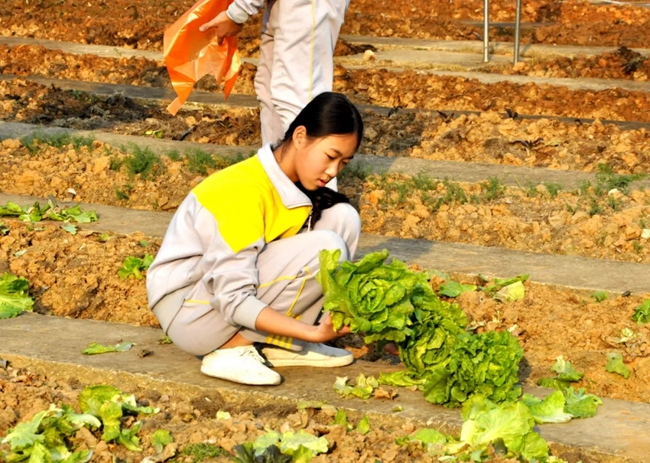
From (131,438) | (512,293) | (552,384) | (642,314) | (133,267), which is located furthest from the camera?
(133,267)

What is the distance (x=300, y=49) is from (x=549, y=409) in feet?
8.92

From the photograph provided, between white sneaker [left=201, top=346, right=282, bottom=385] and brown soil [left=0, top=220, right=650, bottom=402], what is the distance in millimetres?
787

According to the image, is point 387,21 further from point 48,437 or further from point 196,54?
point 48,437

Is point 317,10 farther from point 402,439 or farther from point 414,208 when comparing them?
point 402,439

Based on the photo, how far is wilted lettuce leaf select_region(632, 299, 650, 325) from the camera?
5.21 m

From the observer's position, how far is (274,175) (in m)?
4.44

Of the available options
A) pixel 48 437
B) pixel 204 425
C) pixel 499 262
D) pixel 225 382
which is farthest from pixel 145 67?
pixel 48 437

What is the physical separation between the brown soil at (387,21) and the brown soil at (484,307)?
6311mm

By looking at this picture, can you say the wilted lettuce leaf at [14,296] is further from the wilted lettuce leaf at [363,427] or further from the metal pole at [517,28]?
the metal pole at [517,28]

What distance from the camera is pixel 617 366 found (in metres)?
4.79

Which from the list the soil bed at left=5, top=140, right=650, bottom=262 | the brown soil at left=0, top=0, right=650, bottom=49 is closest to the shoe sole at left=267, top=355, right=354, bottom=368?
the soil bed at left=5, top=140, right=650, bottom=262

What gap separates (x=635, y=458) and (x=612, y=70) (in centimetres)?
791

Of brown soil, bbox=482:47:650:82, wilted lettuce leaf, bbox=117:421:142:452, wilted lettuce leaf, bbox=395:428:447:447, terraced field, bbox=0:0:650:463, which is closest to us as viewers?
wilted lettuce leaf, bbox=117:421:142:452

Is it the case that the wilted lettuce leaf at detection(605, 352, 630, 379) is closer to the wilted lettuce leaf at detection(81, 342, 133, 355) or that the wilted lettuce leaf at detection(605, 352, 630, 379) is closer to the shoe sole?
the shoe sole
